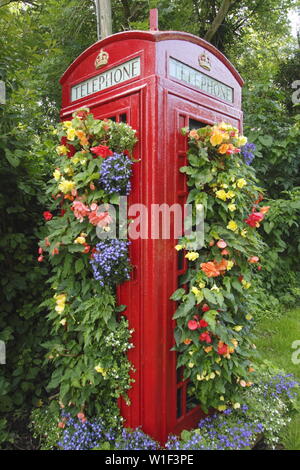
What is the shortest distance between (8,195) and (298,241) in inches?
169

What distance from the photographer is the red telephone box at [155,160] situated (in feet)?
6.45

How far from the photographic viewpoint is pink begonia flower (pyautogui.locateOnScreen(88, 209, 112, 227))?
1.92 meters

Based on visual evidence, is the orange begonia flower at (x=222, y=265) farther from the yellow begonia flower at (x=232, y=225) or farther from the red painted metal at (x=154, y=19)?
the red painted metal at (x=154, y=19)

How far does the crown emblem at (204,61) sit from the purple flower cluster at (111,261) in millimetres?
1340

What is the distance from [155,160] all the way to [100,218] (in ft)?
1.53

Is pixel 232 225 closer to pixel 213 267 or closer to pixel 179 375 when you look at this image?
pixel 213 267

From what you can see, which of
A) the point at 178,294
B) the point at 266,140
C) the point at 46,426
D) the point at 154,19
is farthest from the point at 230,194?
the point at 266,140

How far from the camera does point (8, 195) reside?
2.54 metres

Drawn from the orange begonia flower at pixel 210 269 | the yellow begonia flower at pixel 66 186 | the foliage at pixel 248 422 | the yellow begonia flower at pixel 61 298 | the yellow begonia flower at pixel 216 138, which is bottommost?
the foliage at pixel 248 422

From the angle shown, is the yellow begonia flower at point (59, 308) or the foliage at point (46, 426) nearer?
the yellow begonia flower at point (59, 308)

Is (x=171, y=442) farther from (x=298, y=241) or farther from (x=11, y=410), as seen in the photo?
(x=298, y=241)

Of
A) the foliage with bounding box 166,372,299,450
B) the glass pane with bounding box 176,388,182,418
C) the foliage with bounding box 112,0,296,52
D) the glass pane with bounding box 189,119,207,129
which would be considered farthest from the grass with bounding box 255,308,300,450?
the foliage with bounding box 112,0,296,52

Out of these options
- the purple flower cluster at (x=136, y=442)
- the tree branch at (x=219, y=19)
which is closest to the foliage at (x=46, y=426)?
the purple flower cluster at (x=136, y=442)
